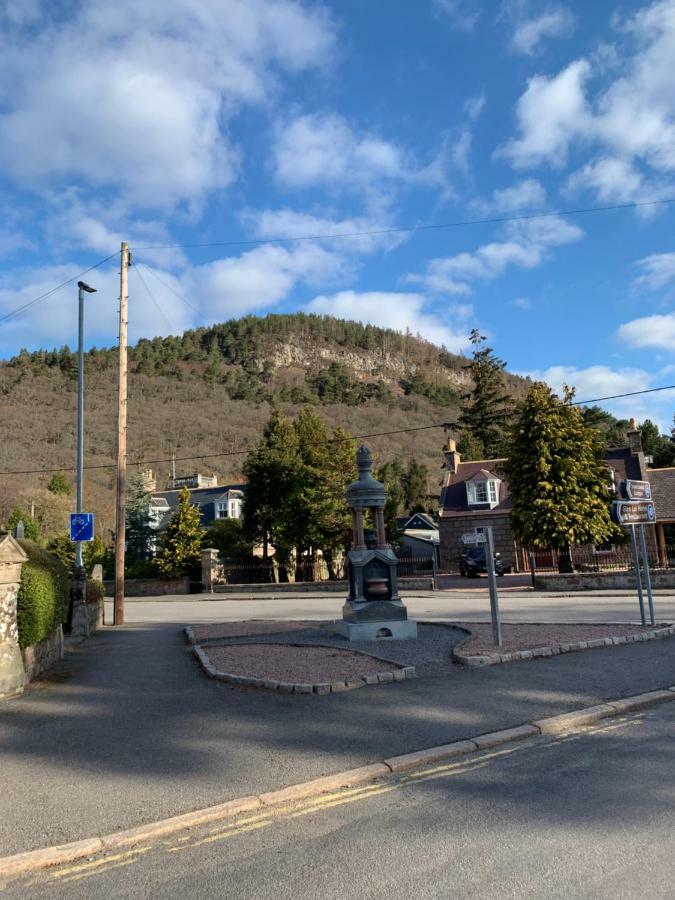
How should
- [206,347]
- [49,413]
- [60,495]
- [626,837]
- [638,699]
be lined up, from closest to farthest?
[626,837], [638,699], [60,495], [49,413], [206,347]

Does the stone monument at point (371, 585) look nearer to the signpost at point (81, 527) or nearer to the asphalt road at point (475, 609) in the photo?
the asphalt road at point (475, 609)

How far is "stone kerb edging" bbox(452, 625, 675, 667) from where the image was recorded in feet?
31.2

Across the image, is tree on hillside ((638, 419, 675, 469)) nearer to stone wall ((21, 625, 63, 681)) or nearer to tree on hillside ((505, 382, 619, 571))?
tree on hillside ((505, 382, 619, 571))

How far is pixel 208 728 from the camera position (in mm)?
6730

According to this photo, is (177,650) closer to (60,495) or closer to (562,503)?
(562,503)

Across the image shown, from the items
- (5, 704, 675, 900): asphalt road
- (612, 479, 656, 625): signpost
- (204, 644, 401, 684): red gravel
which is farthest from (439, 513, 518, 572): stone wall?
(5, 704, 675, 900): asphalt road

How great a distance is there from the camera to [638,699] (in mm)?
7266

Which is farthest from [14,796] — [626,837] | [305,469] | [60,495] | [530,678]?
[60,495]

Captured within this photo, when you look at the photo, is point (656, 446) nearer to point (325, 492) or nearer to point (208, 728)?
point (325, 492)

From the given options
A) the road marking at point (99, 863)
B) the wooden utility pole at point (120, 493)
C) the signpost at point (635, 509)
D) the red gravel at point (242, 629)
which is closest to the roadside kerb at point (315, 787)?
the road marking at point (99, 863)

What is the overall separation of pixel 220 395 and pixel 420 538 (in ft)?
269

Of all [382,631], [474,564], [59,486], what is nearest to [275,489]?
[474,564]

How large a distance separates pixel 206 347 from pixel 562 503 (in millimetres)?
138958

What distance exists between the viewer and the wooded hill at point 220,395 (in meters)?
82.6
